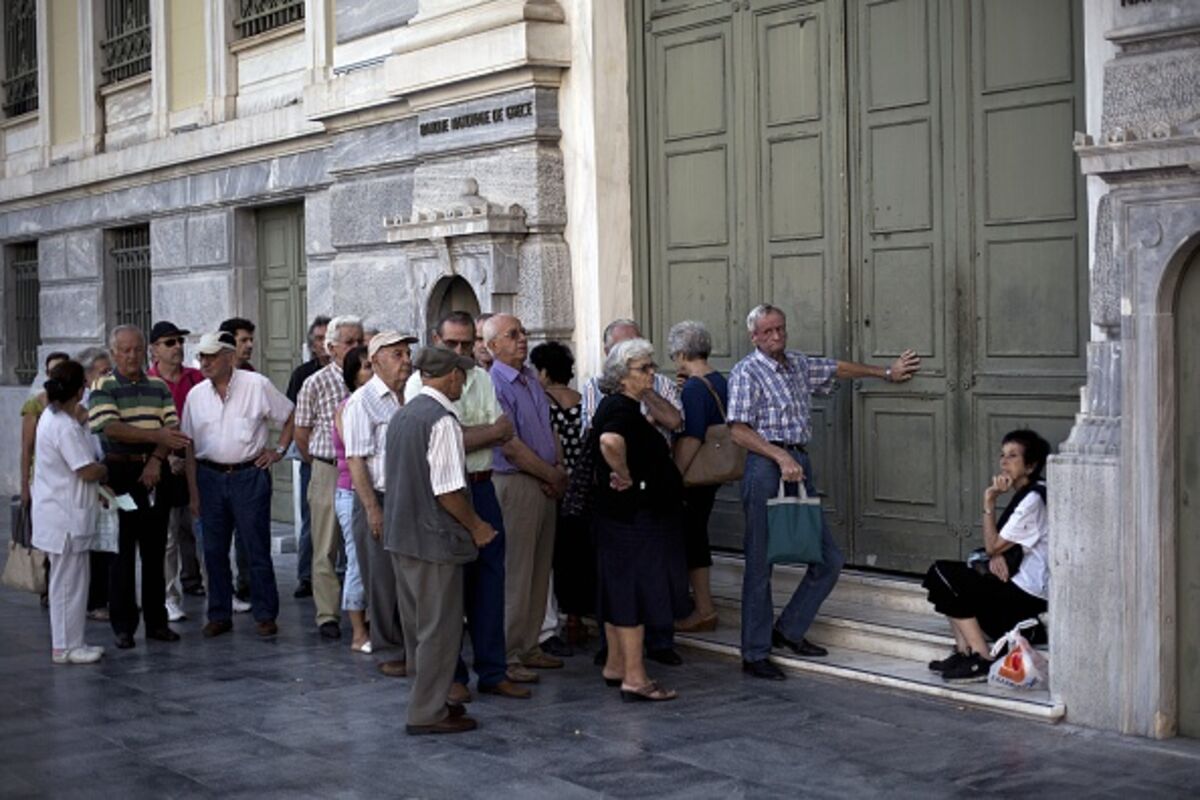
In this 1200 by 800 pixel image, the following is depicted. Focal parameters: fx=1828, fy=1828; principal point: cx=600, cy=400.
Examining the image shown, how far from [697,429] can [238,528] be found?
3.19m

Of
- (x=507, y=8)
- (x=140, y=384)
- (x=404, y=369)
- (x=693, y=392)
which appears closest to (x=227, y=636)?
(x=140, y=384)

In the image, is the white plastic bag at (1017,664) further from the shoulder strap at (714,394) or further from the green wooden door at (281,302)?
the green wooden door at (281,302)

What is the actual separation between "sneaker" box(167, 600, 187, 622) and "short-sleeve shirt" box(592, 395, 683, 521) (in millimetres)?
4271

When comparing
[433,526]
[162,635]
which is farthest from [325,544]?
[433,526]

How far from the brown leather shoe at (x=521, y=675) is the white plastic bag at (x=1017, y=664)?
233cm

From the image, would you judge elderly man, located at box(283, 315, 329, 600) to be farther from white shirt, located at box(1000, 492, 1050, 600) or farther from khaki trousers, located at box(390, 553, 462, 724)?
white shirt, located at box(1000, 492, 1050, 600)

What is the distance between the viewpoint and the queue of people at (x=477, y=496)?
829 cm

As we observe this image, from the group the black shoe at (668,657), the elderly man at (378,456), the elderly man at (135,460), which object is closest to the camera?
the elderly man at (378,456)

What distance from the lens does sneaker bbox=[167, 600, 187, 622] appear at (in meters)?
11.9

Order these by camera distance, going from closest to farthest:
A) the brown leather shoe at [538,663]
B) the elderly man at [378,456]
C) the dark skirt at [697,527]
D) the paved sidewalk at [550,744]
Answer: the paved sidewalk at [550,744] < the elderly man at [378,456] < the brown leather shoe at [538,663] < the dark skirt at [697,527]

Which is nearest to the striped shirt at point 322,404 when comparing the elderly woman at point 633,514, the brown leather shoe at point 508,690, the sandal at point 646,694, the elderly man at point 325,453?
the elderly man at point 325,453

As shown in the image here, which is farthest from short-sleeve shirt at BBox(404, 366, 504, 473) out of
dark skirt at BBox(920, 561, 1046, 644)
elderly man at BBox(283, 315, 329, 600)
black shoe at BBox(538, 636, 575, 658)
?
elderly man at BBox(283, 315, 329, 600)

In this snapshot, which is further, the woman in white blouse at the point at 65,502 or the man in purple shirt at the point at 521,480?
the woman in white blouse at the point at 65,502

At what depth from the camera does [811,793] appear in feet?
23.1
